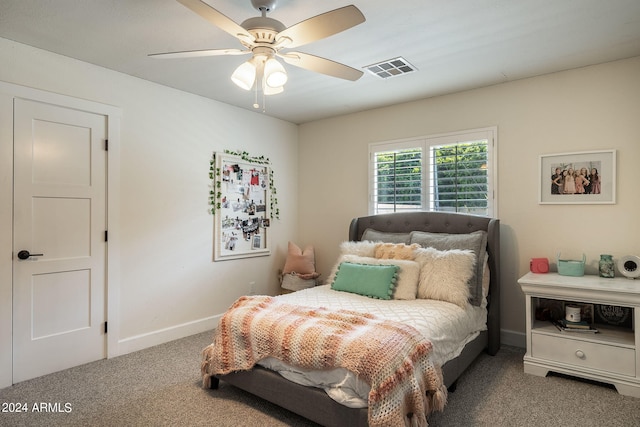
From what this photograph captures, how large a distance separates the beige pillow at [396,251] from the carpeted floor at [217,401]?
1047mm

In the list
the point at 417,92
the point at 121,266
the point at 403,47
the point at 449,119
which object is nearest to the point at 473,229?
the point at 449,119

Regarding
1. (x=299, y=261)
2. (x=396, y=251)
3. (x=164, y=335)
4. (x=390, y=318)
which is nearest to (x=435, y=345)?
(x=390, y=318)

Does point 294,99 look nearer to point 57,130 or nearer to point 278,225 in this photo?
point 278,225

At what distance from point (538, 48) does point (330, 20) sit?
1924 mm

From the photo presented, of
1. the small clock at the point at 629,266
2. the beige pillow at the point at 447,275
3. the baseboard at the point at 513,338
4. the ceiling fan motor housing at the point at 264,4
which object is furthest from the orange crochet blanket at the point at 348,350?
the ceiling fan motor housing at the point at 264,4

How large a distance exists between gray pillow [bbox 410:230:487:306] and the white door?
9.65 feet

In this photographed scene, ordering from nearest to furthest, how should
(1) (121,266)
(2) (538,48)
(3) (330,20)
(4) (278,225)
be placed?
(3) (330,20)
(2) (538,48)
(1) (121,266)
(4) (278,225)

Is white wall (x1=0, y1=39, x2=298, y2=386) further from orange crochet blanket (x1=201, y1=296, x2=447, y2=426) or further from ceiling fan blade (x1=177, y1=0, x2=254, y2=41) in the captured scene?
ceiling fan blade (x1=177, y1=0, x2=254, y2=41)

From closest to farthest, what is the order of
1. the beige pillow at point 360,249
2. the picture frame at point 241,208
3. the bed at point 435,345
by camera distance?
the bed at point 435,345, the beige pillow at point 360,249, the picture frame at point 241,208

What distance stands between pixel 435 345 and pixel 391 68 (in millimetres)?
2277

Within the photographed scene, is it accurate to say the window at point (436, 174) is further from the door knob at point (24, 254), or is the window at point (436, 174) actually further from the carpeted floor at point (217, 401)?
the door knob at point (24, 254)

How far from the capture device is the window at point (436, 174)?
11.6ft

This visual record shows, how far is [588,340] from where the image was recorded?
8.54 ft

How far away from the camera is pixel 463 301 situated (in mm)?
2758
